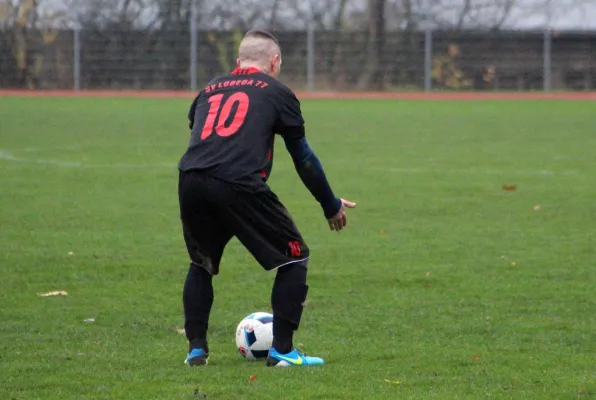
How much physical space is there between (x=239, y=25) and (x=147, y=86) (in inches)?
147

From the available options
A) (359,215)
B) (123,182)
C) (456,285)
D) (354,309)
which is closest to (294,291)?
(354,309)

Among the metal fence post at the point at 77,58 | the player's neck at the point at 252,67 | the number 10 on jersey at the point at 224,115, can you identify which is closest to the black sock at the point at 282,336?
the number 10 on jersey at the point at 224,115

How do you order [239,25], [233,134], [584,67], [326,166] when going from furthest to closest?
1. [239,25]
2. [584,67]
3. [326,166]
4. [233,134]

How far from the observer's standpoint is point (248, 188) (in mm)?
5570

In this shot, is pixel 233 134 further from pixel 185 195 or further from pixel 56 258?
pixel 56 258

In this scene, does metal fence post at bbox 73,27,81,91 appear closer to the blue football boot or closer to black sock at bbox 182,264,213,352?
black sock at bbox 182,264,213,352

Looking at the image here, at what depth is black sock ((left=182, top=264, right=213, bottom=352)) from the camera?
19.3ft

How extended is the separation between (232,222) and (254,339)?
714 mm

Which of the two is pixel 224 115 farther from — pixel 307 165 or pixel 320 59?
pixel 320 59

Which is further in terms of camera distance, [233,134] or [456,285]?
[456,285]

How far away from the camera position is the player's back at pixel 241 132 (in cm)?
557

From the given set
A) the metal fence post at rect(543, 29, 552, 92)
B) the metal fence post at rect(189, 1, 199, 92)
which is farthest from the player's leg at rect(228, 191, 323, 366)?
the metal fence post at rect(189, 1, 199, 92)

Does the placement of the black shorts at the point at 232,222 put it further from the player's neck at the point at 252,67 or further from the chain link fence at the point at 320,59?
the chain link fence at the point at 320,59

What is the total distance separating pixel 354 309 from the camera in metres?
7.42
